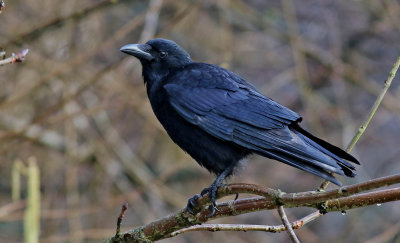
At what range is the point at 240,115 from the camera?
13.3ft

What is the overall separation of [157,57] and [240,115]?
0.88 metres

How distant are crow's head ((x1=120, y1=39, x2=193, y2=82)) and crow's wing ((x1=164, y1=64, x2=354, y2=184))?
169mm

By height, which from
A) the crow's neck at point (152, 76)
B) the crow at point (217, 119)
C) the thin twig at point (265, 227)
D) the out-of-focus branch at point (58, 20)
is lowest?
the thin twig at point (265, 227)

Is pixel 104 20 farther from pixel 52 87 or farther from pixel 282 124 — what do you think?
pixel 282 124

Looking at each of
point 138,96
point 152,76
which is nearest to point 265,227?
point 152,76

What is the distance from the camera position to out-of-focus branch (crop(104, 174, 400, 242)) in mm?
2404

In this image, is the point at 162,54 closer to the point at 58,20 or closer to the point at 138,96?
the point at 58,20

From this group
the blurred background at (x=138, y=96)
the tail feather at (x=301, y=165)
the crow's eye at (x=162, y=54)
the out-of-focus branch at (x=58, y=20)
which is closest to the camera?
the tail feather at (x=301, y=165)

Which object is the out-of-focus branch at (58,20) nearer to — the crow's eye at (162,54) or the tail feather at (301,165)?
the crow's eye at (162,54)

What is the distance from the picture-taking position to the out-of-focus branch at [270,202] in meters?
2.40

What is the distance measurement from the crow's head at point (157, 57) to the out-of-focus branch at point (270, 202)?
139cm

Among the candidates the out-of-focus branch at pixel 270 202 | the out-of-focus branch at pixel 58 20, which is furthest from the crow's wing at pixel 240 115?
the out-of-focus branch at pixel 58 20

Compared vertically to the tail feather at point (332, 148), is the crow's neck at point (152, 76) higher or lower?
higher

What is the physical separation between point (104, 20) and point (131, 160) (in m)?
1.96
